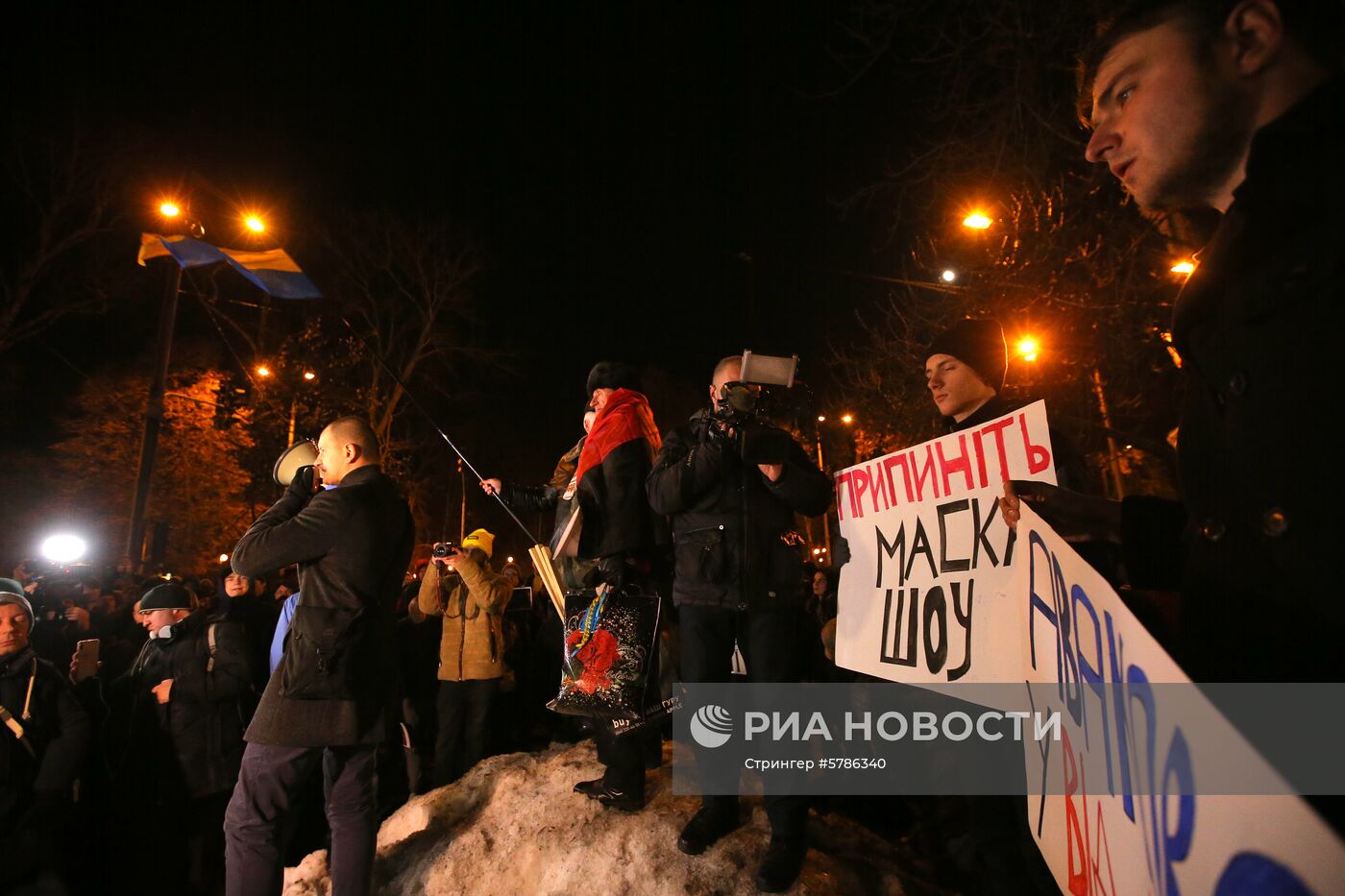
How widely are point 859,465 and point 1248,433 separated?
7.48 ft

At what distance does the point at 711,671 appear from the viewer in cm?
305

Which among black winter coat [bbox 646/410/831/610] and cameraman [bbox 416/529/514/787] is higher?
black winter coat [bbox 646/410/831/610]

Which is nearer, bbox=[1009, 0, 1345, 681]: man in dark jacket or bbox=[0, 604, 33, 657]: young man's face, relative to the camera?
bbox=[1009, 0, 1345, 681]: man in dark jacket

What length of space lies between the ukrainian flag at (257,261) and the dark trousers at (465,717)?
19.2 ft

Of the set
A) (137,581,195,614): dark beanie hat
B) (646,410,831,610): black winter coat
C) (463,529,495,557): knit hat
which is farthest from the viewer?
(463,529,495,557): knit hat

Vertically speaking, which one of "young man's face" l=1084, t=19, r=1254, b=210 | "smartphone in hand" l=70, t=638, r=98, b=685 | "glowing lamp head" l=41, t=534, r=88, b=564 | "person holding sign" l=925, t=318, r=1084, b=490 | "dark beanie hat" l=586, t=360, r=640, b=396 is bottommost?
"smartphone in hand" l=70, t=638, r=98, b=685

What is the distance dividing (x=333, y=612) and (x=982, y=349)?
3.13m

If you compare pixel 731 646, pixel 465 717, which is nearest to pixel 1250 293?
pixel 731 646

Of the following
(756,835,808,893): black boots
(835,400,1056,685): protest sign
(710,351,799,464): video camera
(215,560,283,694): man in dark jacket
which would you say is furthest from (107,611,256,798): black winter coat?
(835,400,1056,685): protest sign

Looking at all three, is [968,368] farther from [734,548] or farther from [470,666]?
[470,666]

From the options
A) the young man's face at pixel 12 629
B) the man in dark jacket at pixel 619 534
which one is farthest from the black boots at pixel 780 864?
the young man's face at pixel 12 629

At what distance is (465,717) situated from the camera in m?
6.36

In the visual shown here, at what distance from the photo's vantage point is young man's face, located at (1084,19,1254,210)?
1154 mm

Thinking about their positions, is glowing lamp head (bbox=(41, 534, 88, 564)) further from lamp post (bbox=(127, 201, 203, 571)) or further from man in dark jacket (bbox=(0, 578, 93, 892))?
man in dark jacket (bbox=(0, 578, 93, 892))
